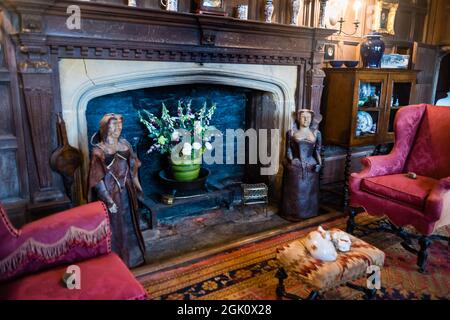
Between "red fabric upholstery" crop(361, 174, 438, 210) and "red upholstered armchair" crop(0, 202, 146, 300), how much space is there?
200 centimetres

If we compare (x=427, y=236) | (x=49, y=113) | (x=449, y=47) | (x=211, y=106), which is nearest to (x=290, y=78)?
(x=211, y=106)

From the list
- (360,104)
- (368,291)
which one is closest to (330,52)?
(360,104)

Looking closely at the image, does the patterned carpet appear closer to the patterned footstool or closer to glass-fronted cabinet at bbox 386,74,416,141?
the patterned footstool

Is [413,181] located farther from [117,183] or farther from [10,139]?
[10,139]

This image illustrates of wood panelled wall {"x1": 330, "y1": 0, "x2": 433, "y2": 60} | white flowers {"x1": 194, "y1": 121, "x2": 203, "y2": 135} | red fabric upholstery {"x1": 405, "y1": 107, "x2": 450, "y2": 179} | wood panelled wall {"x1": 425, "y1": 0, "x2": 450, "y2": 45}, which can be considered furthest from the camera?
wood panelled wall {"x1": 425, "y1": 0, "x2": 450, "y2": 45}

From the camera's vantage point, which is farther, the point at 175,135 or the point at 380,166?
the point at 175,135

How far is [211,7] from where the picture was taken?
9.28 ft

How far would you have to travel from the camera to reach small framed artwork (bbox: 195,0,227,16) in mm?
2793

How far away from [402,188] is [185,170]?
1.74 meters

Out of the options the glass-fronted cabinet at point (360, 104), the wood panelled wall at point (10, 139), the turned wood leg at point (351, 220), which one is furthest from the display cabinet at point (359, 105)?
the wood panelled wall at point (10, 139)

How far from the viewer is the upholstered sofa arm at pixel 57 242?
1648 mm

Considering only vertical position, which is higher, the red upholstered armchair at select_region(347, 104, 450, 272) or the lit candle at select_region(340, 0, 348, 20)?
the lit candle at select_region(340, 0, 348, 20)

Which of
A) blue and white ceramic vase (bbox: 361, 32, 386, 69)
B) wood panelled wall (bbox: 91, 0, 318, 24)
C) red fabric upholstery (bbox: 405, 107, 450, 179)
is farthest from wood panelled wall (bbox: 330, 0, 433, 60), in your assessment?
red fabric upholstery (bbox: 405, 107, 450, 179)
